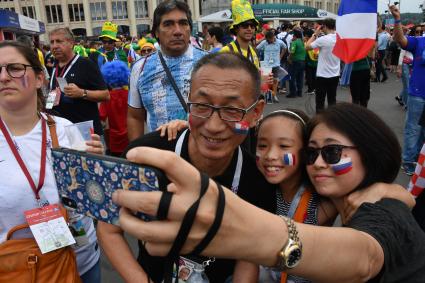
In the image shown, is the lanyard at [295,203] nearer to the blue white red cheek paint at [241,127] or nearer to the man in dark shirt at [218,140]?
the man in dark shirt at [218,140]

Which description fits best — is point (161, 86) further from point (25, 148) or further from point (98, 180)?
point (98, 180)

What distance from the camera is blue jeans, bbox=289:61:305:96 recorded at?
11.0 m

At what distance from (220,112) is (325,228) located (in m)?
0.68

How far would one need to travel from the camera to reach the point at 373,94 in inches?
430

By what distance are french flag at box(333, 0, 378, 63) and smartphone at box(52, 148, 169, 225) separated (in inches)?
122

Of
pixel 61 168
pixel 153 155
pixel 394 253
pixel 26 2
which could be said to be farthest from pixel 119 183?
pixel 26 2

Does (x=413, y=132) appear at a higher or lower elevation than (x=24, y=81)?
lower

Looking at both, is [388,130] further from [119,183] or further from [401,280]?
[119,183]

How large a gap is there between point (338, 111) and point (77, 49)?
10.6 meters

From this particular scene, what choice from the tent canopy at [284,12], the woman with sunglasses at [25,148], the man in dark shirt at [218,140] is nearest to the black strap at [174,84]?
the woman with sunglasses at [25,148]

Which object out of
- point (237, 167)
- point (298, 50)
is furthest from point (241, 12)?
point (298, 50)

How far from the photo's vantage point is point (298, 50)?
1102 centimetres

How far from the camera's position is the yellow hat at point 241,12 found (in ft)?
14.2

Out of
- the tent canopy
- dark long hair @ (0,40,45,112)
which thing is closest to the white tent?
the tent canopy
